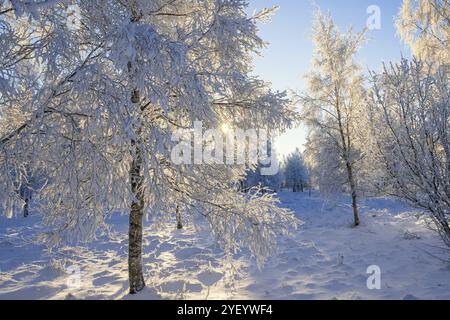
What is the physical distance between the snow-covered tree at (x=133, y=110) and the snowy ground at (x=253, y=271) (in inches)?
42.2

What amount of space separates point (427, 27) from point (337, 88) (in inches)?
145

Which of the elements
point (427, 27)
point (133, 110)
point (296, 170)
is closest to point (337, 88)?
point (427, 27)

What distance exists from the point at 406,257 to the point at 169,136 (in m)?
6.93

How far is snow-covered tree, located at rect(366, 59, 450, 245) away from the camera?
3918 millimetres

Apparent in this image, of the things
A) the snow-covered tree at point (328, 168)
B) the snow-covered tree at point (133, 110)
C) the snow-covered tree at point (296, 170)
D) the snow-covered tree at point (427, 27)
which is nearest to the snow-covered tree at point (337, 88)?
the snow-covered tree at point (328, 168)

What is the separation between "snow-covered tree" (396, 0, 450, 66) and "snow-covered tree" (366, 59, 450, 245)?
5.57 metres

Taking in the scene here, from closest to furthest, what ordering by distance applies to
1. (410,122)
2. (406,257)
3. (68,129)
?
(68,129) < (410,122) < (406,257)

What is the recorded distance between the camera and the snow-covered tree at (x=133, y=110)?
3427mm

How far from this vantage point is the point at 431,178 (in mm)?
3930

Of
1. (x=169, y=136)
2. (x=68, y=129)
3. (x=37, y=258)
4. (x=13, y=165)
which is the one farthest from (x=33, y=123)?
(x=37, y=258)

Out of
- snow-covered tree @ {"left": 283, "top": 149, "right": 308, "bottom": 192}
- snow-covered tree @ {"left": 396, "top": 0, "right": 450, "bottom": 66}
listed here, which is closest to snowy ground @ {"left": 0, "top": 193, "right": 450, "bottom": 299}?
snow-covered tree @ {"left": 396, "top": 0, "right": 450, "bottom": 66}

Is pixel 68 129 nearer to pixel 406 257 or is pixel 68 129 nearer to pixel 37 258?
pixel 37 258

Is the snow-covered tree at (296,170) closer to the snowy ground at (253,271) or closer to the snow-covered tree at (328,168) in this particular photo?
the snow-covered tree at (328,168)

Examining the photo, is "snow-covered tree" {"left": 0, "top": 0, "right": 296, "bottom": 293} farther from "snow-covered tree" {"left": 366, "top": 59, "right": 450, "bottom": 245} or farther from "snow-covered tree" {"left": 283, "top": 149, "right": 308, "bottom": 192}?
"snow-covered tree" {"left": 283, "top": 149, "right": 308, "bottom": 192}
